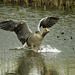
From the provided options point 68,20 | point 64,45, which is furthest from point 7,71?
point 68,20

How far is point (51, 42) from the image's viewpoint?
40.4 feet

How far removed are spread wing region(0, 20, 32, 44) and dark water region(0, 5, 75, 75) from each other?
393 millimetres

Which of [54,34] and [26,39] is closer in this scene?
[26,39]

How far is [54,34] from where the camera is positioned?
13.6m

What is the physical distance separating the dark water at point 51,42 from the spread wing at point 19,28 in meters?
0.39

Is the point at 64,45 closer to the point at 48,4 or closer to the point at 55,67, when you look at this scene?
the point at 55,67

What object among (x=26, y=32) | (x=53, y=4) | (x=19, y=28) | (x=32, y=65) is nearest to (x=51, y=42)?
(x=26, y=32)

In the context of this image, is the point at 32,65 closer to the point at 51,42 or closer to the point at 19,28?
the point at 19,28

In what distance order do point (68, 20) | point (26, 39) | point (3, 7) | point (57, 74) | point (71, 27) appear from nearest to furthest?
point (57, 74)
point (26, 39)
point (71, 27)
point (68, 20)
point (3, 7)

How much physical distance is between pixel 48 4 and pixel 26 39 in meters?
8.02

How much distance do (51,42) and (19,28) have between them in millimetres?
1277

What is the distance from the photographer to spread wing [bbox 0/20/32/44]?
449 inches

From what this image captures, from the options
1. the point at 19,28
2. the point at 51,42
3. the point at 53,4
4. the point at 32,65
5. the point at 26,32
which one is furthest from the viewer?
the point at 53,4

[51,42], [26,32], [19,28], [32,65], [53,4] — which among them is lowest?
[53,4]
